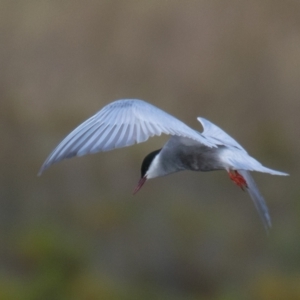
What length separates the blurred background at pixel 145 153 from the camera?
6.20m

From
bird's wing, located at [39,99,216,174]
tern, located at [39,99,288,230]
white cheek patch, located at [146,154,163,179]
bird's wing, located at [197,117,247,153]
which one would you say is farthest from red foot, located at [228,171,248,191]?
bird's wing, located at [39,99,216,174]

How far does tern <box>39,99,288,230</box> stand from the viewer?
3051 millimetres

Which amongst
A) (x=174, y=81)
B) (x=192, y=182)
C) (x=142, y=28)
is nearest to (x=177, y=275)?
(x=192, y=182)

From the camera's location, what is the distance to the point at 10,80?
684 centimetres

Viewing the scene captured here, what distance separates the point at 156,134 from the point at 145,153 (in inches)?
131

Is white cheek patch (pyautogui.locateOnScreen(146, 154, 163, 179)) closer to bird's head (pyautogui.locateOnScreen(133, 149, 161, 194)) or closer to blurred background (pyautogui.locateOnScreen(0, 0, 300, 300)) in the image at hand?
bird's head (pyautogui.locateOnScreen(133, 149, 161, 194))

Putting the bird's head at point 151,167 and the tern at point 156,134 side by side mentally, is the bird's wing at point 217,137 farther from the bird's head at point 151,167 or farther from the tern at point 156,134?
the bird's head at point 151,167

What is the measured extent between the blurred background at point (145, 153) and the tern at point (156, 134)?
236 centimetres

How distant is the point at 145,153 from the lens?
6.45 m

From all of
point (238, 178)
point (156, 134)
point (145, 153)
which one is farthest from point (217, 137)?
point (145, 153)

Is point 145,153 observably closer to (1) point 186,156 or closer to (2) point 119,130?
(1) point 186,156

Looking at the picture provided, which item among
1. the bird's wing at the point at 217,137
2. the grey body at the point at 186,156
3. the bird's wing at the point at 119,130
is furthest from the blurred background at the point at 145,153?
the bird's wing at the point at 119,130

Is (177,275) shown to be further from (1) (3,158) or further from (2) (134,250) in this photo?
(1) (3,158)

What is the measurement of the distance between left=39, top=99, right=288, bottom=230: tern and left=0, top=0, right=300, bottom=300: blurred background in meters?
2.36
